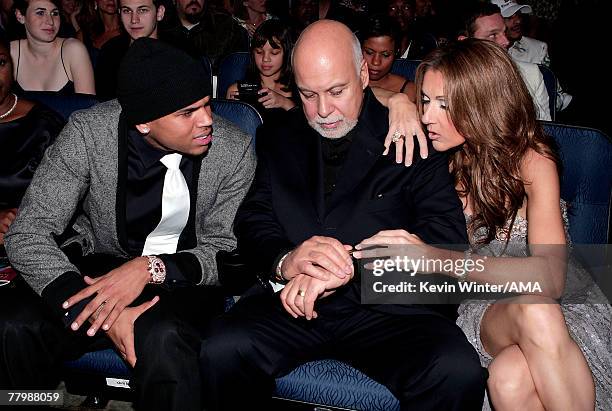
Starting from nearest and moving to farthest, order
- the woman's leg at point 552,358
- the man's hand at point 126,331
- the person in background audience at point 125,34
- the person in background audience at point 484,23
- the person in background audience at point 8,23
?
the woman's leg at point 552,358 → the man's hand at point 126,331 → the person in background audience at point 484,23 → the person in background audience at point 125,34 → the person in background audience at point 8,23

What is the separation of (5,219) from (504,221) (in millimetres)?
2031

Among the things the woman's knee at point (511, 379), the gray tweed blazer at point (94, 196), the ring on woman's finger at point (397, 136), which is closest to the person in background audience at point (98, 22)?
the gray tweed blazer at point (94, 196)

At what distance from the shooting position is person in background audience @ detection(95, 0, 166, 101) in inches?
173

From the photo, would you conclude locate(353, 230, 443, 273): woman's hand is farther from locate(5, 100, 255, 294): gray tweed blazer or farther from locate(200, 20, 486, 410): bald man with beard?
locate(5, 100, 255, 294): gray tweed blazer

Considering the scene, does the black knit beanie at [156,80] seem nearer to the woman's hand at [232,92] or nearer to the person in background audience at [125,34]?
the woman's hand at [232,92]

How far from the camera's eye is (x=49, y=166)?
2562 mm

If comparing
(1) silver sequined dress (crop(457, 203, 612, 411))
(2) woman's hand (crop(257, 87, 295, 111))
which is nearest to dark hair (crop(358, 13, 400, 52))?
(2) woman's hand (crop(257, 87, 295, 111))

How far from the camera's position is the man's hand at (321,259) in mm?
2279

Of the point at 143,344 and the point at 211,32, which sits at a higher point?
the point at 211,32

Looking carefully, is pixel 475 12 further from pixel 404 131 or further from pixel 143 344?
pixel 143 344

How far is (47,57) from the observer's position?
14.3 ft

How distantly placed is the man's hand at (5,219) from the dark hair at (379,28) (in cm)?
251

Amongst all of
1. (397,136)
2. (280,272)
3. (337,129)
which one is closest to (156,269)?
(280,272)

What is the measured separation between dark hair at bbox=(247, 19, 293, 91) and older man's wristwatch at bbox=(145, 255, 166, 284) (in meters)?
2.08
